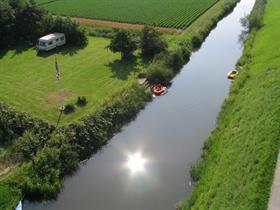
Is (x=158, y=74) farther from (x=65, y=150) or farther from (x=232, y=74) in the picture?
(x=65, y=150)

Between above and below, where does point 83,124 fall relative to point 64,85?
above

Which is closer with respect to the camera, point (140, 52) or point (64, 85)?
point (64, 85)

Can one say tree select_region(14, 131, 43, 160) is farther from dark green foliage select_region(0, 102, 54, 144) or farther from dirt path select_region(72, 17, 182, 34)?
dirt path select_region(72, 17, 182, 34)

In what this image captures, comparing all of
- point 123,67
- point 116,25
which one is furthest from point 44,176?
point 116,25

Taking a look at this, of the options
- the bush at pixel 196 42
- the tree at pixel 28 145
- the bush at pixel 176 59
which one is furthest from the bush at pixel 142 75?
the tree at pixel 28 145

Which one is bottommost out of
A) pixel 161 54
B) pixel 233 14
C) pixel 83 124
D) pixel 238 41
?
pixel 233 14

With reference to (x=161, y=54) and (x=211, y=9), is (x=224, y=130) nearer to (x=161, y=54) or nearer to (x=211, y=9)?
(x=161, y=54)

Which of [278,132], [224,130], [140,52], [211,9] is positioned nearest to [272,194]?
[278,132]
